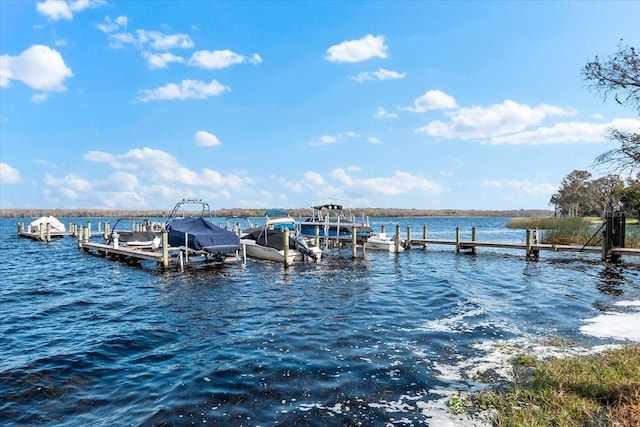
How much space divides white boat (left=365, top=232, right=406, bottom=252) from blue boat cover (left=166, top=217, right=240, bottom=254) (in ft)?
41.1

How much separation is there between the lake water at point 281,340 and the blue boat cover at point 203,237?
6.33ft

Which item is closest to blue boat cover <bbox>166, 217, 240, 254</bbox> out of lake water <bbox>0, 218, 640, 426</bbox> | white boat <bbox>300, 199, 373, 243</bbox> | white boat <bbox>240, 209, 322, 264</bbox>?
white boat <bbox>240, 209, 322, 264</bbox>

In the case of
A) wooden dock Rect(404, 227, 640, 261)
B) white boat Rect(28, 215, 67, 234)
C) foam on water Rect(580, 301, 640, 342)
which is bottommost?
foam on water Rect(580, 301, 640, 342)

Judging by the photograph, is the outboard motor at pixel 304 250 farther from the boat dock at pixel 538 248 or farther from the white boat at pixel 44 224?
the white boat at pixel 44 224

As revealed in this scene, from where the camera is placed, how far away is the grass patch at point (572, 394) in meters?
4.64

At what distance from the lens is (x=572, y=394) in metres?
5.32

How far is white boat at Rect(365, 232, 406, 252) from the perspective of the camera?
29.3 metres

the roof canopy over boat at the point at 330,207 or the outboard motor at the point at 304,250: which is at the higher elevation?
the roof canopy over boat at the point at 330,207

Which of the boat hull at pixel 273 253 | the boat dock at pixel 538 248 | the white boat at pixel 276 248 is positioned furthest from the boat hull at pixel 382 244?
the boat hull at pixel 273 253

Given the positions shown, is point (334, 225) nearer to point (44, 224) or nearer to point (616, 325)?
point (616, 325)

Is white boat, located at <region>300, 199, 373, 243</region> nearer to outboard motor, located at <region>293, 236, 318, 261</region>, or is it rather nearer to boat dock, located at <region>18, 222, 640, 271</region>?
boat dock, located at <region>18, 222, 640, 271</region>

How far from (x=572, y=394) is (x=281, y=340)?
18.5 ft

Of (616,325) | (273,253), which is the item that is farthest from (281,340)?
(273,253)

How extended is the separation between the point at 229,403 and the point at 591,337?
7.75m
